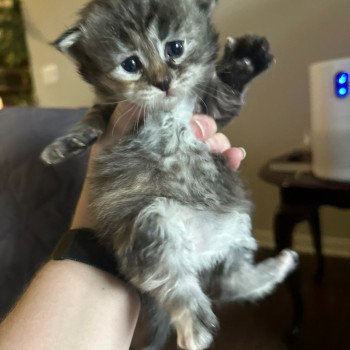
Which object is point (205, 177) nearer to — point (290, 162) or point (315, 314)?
point (290, 162)

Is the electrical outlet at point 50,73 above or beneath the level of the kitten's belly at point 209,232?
above

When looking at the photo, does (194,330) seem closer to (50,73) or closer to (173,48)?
(173,48)

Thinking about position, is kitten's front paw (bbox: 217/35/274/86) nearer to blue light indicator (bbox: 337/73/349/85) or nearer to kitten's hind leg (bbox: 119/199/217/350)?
kitten's hind leg (bbox: 119/199/217/350)

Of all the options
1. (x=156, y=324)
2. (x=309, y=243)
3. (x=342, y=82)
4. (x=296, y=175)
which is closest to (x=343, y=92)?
(x=342, y=82)

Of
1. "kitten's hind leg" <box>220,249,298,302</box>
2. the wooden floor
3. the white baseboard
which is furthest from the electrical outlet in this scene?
"kitten's hind leg" <box>220,249,298,302</box>

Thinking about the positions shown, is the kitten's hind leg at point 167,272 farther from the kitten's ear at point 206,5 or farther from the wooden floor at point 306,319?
the wooden floor at point 306,319

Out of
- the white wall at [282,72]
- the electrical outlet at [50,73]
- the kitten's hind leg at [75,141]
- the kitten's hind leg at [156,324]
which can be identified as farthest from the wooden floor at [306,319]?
the electrical outlet at [50,73]
